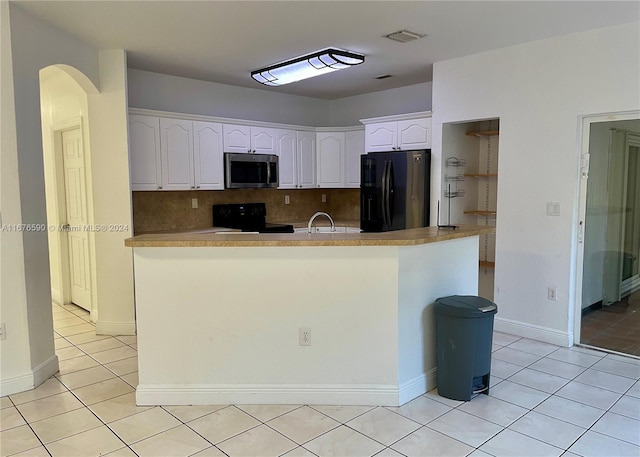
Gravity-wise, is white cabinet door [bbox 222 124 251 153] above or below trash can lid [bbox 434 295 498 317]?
above

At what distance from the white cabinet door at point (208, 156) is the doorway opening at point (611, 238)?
3.68m

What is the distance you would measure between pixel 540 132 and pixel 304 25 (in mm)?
2243

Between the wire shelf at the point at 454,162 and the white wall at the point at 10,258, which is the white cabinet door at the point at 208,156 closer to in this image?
the white wall at the point at 10,258

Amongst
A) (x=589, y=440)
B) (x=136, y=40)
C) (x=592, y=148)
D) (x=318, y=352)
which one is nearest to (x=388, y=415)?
(x=318, y=352)

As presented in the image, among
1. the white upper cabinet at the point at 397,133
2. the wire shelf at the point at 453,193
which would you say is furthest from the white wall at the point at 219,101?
the wire shelf at the point at 453,193

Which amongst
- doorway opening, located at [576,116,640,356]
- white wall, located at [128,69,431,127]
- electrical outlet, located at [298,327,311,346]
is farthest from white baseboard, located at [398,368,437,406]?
white wall, located at [128,69,431,127]

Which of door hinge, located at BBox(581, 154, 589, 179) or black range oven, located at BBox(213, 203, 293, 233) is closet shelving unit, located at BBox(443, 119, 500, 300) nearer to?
door hinge, located at BBox(581, 154, 589, 179)

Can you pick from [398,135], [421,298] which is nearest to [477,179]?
[398,135]

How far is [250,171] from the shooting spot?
18.3ft

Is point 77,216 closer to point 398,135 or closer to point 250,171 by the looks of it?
point 250,171

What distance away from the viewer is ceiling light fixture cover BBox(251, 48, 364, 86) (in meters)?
4.25

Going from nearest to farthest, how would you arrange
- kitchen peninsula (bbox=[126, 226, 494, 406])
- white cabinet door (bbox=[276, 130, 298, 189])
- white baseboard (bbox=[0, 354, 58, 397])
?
kitchen peninsula (bbox=[126, 226, 494, 406]) → white baseboard (bbox=[0, 354, 58, 397]) → white cabinet door (bbox=[276, 130, 298, 189])

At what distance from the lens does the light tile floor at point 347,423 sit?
253cm

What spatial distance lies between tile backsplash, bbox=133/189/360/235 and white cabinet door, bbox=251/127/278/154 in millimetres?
613
